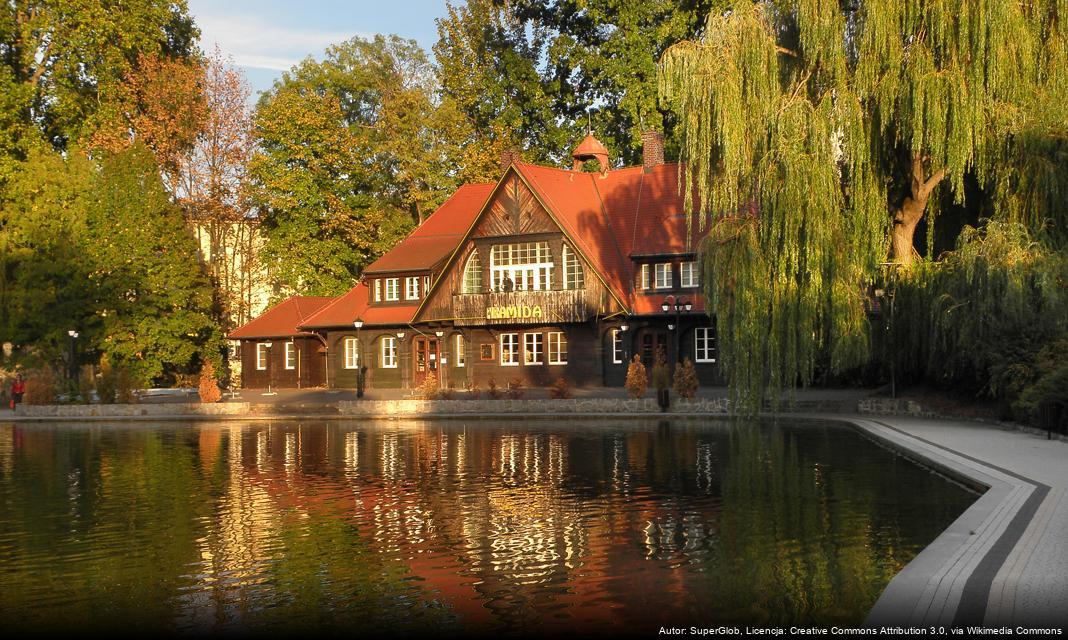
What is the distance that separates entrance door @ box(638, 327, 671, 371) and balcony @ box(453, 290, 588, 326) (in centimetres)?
266

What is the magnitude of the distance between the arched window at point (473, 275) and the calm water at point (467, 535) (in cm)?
2343

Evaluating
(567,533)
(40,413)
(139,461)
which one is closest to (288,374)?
(40,413)

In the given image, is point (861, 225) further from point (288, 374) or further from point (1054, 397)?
point (288, 374)

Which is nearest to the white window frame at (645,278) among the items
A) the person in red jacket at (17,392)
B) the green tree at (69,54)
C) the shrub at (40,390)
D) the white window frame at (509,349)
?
the white window frame at (509,349)

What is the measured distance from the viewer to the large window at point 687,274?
46.1 metres

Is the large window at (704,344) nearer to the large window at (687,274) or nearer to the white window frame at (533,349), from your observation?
the large window at (687,274)

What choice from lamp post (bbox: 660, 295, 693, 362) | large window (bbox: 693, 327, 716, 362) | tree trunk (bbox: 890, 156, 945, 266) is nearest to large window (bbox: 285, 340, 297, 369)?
lamp post (bbox: 660, 295, 693, 362)

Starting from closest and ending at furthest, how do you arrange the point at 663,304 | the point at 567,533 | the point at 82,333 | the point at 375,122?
the point at 567,533 < the point at 663,304 < the point at 82,333 < the point at 375,122

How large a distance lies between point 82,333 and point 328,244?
13.8 metres

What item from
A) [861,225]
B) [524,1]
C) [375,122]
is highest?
[524,1]

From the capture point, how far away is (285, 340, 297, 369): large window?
57469mm

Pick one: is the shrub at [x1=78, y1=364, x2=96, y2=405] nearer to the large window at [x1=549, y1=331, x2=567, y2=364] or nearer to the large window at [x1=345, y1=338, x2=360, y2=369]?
the large window at [x1=345, y1=338, x2=360, y2=369]

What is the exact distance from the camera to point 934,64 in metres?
28.2

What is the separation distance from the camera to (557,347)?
1916 inches
